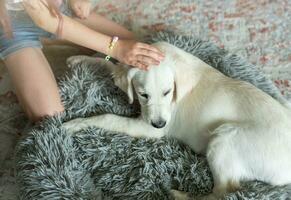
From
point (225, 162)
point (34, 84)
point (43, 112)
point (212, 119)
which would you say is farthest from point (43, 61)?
point (225, 162)

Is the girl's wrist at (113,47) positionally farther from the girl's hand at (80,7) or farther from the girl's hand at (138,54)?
the girl's hand at (80,7)

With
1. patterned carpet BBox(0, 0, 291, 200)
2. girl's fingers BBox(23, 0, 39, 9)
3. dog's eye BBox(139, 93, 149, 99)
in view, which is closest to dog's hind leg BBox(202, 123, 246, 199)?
dog's eye BBox(139, 93, 149, 99)

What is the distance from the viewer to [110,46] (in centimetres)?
208

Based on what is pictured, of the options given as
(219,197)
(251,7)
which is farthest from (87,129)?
(251,7)

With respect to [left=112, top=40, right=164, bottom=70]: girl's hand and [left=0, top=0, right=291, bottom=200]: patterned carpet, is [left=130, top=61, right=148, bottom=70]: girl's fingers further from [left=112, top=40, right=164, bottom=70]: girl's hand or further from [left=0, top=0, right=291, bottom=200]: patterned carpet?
[left=0, top=0, right=291, bottom=200]: patterned carpet

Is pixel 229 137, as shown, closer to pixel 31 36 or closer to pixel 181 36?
pixel 181 36

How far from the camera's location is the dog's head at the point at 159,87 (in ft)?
6.25

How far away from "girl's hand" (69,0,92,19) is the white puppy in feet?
1.54

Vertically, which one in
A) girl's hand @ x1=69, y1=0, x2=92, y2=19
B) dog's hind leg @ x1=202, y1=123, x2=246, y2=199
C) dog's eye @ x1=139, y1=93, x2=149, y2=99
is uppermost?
girl's hand @ x1=69, y1=0, x2=92, y2=19

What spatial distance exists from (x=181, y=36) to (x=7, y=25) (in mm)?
892

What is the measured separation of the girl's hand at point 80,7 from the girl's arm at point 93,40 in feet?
1.16

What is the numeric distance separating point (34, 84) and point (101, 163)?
0.46 metres

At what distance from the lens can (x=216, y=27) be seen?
271 cm

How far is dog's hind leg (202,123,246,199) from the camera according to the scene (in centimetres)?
184
